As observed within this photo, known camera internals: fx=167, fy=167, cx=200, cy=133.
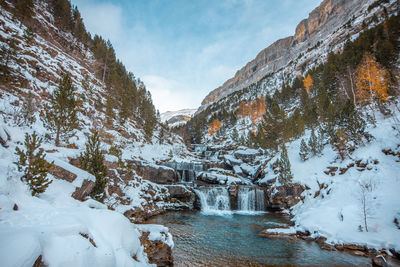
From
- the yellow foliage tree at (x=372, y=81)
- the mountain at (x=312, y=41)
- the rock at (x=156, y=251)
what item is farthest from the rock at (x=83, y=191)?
the mountain at (x=312, y=41)

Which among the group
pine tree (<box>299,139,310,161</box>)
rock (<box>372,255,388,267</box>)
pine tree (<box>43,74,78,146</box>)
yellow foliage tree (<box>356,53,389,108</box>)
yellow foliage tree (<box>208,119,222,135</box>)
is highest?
yellow foliage tree (<box>208,119,222,135</box>)

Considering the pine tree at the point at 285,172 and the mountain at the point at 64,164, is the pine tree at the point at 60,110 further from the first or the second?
the pine tree at the point at 285,172

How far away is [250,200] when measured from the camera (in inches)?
902

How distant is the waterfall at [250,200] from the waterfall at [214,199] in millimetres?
1873

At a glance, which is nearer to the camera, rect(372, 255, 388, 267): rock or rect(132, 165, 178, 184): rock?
rect(372, 255, 388, 267): rock

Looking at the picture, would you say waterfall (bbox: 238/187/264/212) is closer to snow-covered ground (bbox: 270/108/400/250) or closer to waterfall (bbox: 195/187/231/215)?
waterfall (bbox: 195/187/231/215)

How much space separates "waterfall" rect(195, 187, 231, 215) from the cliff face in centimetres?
9879

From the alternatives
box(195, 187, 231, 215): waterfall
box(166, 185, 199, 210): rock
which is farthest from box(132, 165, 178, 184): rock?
box(195, 187, 231, 215): waterfall

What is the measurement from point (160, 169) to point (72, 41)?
47.1m

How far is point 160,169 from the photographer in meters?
25.0

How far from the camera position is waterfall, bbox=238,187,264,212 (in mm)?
22594

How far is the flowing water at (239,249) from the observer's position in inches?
347

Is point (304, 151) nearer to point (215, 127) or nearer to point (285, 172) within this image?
point (285, 172)

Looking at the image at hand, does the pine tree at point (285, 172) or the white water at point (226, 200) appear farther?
the white water at point (226, 200)
